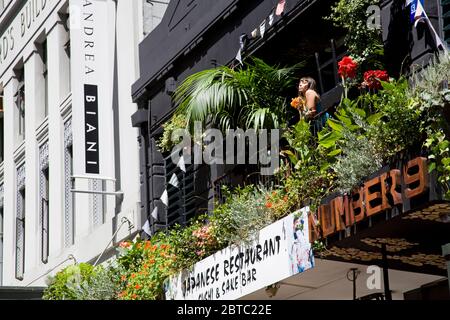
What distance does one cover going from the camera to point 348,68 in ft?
48.7

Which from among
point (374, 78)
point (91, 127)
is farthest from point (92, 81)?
point (374, 78)

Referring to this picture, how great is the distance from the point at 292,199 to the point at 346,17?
2628 mm

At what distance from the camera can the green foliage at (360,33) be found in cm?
1522

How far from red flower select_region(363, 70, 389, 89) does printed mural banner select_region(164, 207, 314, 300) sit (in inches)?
70.3

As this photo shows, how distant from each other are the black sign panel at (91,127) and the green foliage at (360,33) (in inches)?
382

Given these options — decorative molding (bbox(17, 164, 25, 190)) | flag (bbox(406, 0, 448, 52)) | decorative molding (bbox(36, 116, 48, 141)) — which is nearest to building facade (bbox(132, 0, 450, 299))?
flag (bbox(406, 0, 448, 52))

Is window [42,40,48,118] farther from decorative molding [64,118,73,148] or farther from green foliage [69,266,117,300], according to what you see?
green foliage [69,266,117,300]

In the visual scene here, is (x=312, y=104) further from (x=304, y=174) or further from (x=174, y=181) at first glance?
(x=174, y=181)

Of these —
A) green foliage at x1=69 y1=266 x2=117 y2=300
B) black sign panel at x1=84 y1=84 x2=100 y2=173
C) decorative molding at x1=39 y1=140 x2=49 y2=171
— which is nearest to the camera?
green foliage at x1=69 y1=266 x2=117 y2=300

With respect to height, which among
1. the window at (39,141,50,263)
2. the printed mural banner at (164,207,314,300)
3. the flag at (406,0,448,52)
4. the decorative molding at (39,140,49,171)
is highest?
the decorative molding at (39,140,49,171)

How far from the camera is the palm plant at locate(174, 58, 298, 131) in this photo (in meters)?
17.7

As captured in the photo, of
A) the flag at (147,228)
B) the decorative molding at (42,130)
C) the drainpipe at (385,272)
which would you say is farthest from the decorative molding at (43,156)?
the drainpipe at (385,272)
